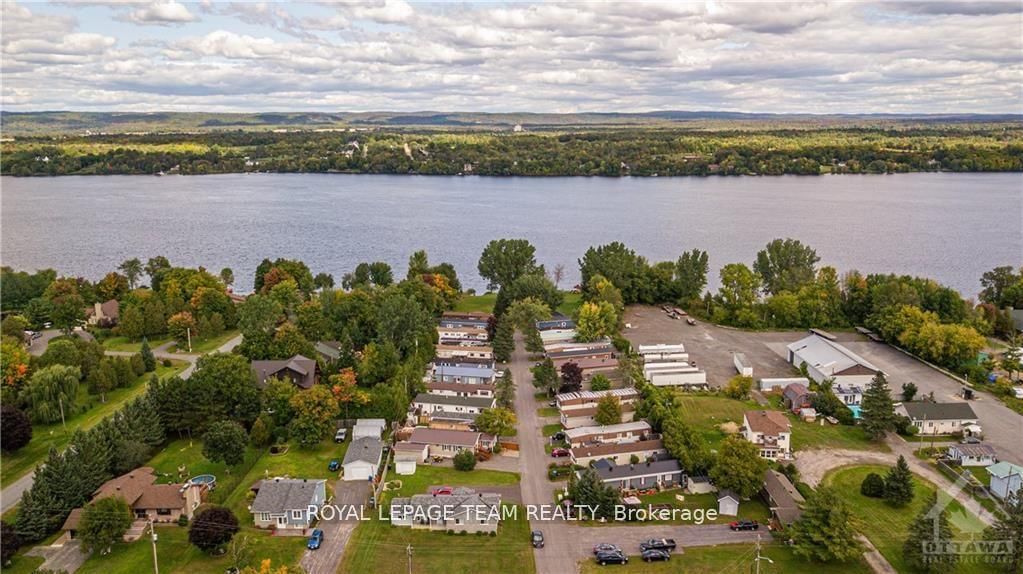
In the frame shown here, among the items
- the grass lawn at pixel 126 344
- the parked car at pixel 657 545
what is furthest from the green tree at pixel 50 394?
the parked car at pixel 657 545

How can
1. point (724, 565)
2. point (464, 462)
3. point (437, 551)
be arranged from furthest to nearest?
point (464, 462) < point (437, 551) < point (724, 565)

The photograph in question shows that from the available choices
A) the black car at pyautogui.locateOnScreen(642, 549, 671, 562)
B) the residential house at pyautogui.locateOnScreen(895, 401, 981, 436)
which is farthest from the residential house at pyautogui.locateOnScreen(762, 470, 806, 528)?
the residential house at pyautogui.locateOnScreen(895, 401, 981, 436)

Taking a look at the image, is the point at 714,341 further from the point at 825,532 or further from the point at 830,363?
the point at 825,532

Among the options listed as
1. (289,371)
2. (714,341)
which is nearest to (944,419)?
(714,341)

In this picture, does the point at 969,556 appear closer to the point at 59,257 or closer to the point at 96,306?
the point at 96,306

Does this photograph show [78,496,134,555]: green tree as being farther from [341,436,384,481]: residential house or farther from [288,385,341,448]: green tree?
[288,385,341,448]: green tree

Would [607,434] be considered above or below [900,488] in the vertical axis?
below
